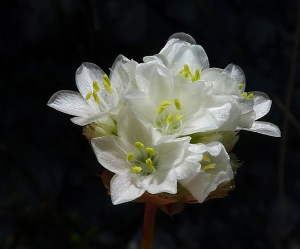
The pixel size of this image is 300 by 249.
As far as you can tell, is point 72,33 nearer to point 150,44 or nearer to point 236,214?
point 150,44

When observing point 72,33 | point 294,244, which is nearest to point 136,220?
point 294,244

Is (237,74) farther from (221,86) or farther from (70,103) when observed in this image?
(70,103)

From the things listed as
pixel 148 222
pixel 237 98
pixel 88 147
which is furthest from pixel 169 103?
pixel 88 147

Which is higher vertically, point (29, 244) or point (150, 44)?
point (150, 44)

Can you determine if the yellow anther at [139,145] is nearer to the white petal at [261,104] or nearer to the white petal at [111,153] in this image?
the white petal at [111,153]

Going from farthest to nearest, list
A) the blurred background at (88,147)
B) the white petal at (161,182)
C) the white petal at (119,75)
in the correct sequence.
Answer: the blurred background at (88,147)
the white petal at (119,75)
the white petal at (161,182)

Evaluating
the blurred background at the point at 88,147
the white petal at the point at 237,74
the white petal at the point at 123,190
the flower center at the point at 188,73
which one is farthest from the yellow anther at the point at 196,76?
the blurred background at the point at 88,147
